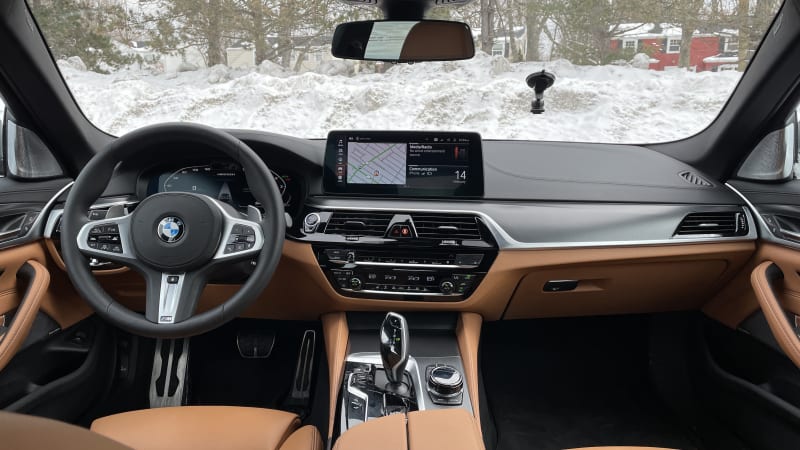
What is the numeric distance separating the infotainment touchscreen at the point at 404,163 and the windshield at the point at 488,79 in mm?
202

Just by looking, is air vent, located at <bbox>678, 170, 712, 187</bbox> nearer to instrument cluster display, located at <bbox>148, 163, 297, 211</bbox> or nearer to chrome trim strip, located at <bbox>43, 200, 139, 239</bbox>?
instrument cluster display, located at <bbox>148, 163, 297, 211</bbox>

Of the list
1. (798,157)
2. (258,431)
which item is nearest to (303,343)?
(258,431)

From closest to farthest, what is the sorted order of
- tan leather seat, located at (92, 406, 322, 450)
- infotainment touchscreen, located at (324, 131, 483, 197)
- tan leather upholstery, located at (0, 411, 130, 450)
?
1. tan leather upholstery, located at (0, 411, 130, 450)
2. tan leather seat, located at (92, 406, 322, 450)
3. infotainment touchscreen, located at (324, 131, 483, 197)

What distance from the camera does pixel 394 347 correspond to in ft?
6.81

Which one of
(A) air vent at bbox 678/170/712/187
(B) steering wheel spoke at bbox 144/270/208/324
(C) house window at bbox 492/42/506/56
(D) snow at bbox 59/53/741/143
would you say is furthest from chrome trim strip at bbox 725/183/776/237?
(B) steering wheel spoke at bbox 144/270/208/324

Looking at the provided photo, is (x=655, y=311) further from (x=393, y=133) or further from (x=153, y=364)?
(x=153, y=364)

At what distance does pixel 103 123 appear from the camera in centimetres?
281

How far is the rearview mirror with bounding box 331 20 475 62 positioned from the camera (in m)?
2.16

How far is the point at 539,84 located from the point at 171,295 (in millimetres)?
1842

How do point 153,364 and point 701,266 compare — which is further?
point 153,364

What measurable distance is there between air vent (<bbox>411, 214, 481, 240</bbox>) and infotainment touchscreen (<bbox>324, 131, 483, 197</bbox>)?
0.41ft

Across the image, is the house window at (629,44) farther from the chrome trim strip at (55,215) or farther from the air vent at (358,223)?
the chrome trim strip at (55,215)

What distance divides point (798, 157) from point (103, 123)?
305 centimetres

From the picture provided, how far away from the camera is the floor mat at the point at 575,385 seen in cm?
275
